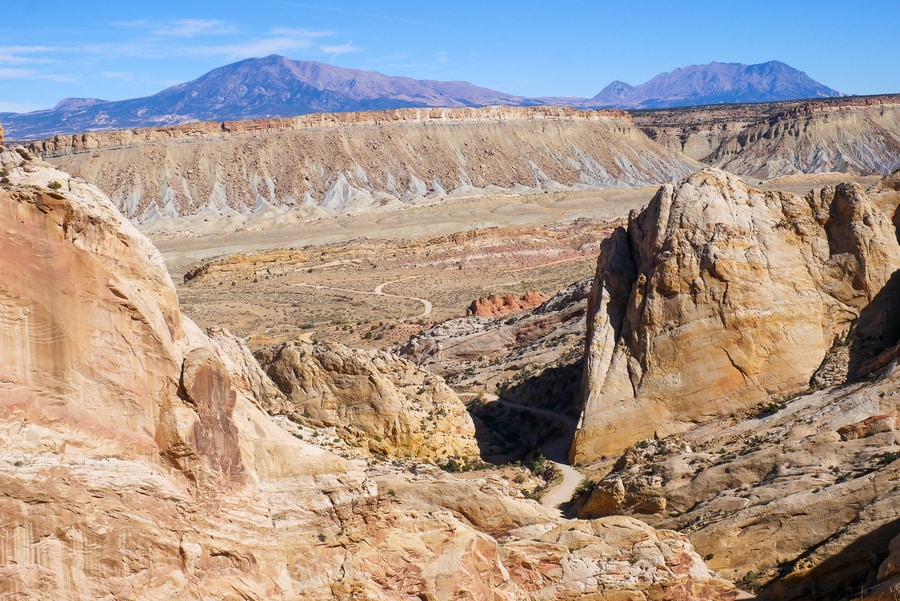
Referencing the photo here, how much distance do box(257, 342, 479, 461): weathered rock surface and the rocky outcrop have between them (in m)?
29.0

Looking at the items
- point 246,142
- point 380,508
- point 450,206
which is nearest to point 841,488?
point 380,508

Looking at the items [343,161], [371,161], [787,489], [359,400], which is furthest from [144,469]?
[371,161]

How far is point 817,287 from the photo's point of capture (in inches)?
1117

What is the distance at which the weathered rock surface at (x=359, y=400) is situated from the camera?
24328 mm

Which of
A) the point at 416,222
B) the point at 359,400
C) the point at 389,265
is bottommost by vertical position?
the point at 389,265

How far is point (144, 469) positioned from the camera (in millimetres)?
13695

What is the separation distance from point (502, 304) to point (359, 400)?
33404mm

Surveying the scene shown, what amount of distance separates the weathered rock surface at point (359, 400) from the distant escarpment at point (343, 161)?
373 feet

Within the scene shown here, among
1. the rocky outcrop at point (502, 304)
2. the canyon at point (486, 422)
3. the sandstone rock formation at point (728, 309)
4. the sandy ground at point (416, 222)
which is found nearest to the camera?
the canyon at point (486, 422)

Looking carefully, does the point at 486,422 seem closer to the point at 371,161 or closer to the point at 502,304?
the point at 502,304

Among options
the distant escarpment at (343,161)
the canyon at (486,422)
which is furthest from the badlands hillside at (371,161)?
the canyon at (486,422)

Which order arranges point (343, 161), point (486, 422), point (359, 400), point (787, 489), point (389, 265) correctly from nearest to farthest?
point (787, 489) → point (359, 400) → point (486, 422) → point (389, 265) → point (343, 161)

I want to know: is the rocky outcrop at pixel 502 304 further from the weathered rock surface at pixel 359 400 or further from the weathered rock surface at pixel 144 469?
the weathered rock surface at pixel 144 469

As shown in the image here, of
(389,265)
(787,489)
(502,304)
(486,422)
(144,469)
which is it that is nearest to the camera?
(144,469)
